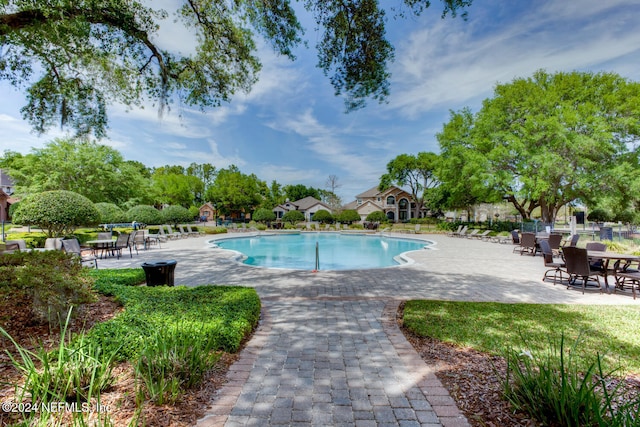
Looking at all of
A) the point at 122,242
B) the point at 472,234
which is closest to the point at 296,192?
the point at 472,234

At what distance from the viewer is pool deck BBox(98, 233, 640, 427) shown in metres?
2.46

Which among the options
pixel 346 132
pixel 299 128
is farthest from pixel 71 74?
pixel 346 132

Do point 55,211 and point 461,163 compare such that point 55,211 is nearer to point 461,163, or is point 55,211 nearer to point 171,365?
point 171,365

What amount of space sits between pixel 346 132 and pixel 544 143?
16.9 meters

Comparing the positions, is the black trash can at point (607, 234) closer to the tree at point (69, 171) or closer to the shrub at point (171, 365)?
the shrub at point (171, 365)

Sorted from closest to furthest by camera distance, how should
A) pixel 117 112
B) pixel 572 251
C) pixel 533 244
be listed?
pixel 572 251 < pixel 117 112 < pixel 533 244

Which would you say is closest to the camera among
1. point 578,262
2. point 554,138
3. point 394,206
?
point 578,262

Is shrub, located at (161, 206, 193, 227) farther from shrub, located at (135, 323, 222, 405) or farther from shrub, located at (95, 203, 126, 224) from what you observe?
shrub, located at (135, 323, 222, 405)

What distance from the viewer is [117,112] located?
9289 millimetres

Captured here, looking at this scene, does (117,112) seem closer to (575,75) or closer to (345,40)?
(345,40)

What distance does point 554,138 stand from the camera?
72.9 ft

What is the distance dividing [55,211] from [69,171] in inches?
729

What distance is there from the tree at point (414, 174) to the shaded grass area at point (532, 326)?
1851 inches

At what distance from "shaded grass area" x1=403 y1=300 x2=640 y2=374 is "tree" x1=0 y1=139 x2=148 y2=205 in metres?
32.2
